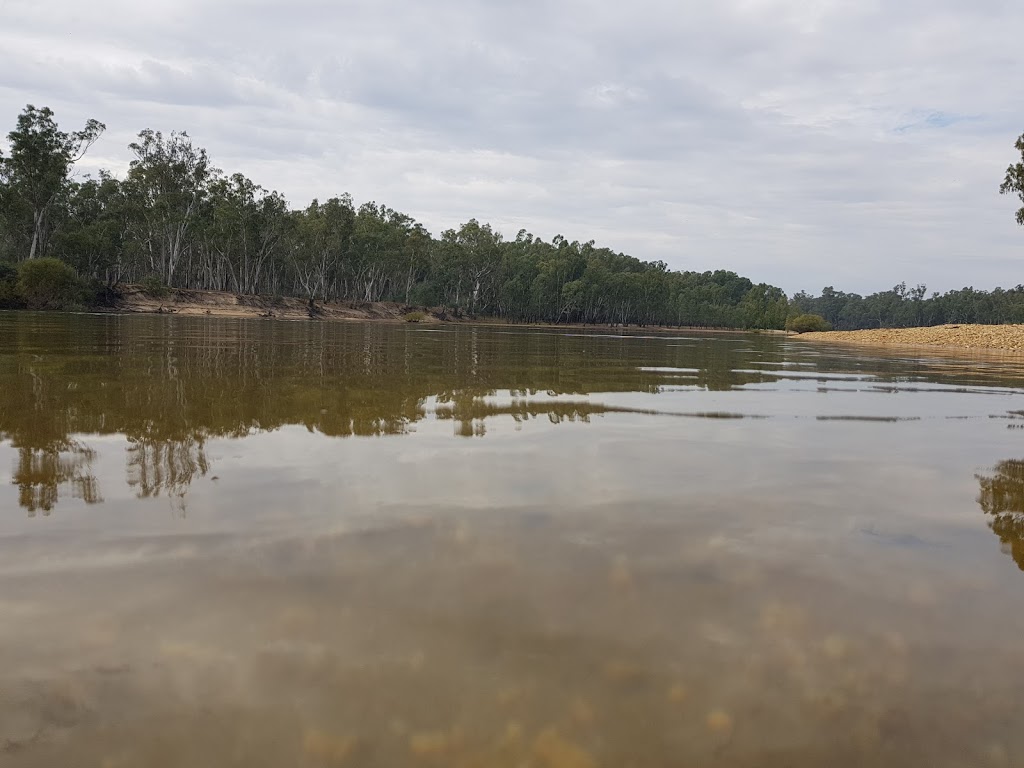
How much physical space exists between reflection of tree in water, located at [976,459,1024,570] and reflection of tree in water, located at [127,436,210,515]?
4.30 meters

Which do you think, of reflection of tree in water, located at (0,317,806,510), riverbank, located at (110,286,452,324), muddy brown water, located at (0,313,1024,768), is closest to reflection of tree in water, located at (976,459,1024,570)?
muddy brown water, located at (0,313,1024,768)

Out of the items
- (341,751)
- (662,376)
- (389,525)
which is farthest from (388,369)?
(341,751)

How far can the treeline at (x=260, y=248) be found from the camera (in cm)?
6334

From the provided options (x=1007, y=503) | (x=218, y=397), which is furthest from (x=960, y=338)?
(x=218, y=397)

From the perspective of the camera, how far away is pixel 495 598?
2654 mm

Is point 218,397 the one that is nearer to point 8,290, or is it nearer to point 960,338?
point 960,338

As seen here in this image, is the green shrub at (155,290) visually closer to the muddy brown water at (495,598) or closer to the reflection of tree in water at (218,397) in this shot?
the reflection of tree in water at (218,397)

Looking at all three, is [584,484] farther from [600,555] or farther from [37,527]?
[37,527]

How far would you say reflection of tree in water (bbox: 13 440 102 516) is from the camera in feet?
12.2

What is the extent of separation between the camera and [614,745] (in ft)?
6.02

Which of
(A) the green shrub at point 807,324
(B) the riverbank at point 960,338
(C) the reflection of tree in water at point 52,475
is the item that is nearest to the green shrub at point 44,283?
(C) the reflection of tree in water at point 52,475

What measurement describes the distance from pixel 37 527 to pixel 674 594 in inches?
117

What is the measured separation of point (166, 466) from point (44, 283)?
56.1 m

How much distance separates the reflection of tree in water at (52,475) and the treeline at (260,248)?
55702 mm
